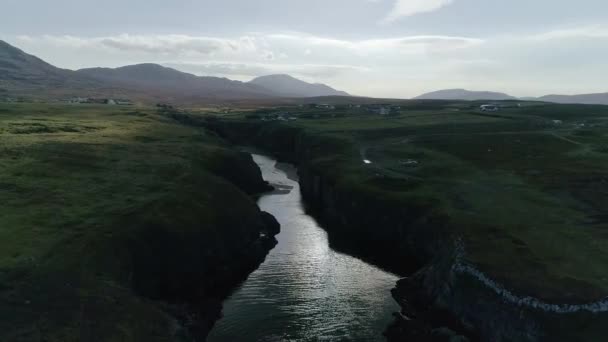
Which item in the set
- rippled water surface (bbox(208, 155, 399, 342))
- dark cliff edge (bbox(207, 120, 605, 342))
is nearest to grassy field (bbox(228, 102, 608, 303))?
dark cliff edge (bbox(207, 120, 605, 342))

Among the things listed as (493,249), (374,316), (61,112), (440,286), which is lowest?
(374,316)

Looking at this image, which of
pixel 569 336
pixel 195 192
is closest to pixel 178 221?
pixel 195 192

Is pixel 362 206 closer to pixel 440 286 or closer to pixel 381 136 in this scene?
pixel 440 286

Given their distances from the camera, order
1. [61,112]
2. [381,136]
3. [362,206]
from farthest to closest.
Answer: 1. [61,112]
2. [381,136]
3. [362,206]

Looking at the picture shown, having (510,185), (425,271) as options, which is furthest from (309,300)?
(510,185)

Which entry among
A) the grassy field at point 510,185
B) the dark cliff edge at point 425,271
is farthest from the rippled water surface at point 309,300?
the grassy field at point 510,185

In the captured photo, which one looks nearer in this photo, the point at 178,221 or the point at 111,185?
the point at 178,221

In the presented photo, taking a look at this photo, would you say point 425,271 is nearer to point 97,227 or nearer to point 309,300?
point 309,300
